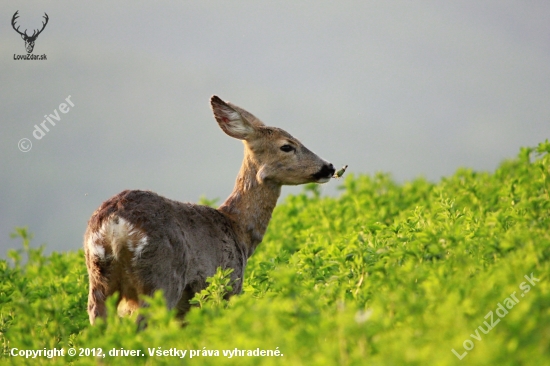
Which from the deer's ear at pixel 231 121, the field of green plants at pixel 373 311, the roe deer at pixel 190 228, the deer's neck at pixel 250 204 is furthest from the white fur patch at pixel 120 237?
the deer's ear at pixel 231 121

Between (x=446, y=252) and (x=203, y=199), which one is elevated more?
(x=203, y=199)

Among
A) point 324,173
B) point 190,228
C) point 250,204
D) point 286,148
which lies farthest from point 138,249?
point 324,173

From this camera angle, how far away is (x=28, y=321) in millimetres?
6531

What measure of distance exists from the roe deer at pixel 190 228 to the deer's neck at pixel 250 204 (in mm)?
12

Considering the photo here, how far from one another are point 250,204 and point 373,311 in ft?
16.1

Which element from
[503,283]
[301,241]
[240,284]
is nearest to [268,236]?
[301,241]

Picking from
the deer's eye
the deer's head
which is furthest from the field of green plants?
the deer's eye

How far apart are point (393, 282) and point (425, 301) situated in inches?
24.1

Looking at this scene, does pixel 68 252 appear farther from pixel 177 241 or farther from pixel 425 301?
pixel 425 301

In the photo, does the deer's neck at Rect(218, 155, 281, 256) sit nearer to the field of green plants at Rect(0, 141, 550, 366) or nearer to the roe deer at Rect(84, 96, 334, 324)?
the roe deer at Rect(84, 96, 334, 324)

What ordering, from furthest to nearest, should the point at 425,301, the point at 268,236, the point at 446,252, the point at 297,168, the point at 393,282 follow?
the point at 268,236 < the point at 297,168 < the point at 446,252 < the point at 393,282 < the point at 425,301

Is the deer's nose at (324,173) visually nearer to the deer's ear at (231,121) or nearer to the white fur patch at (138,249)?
the deer's ear at (231,121)

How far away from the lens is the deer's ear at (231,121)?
1014 cm

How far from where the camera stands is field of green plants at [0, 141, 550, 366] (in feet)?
15.8
